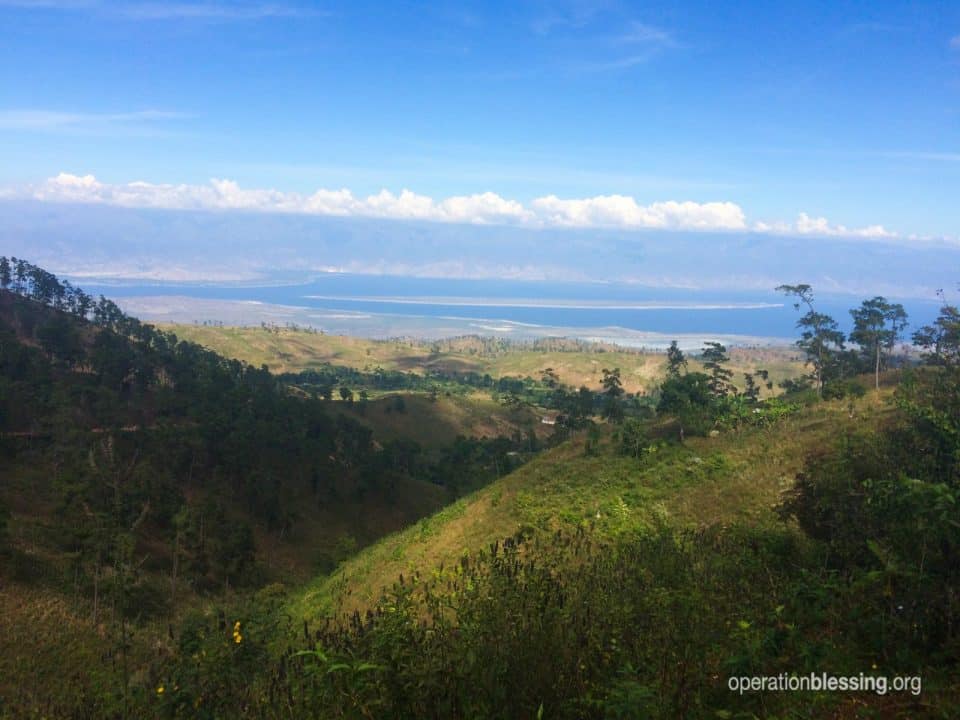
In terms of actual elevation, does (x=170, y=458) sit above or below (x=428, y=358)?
below

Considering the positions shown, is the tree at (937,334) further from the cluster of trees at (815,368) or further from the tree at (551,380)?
the tree at (551,380)

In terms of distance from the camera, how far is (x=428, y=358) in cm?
16625

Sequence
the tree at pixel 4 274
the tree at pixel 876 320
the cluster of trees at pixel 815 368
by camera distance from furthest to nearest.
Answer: the tree at pixel 4 274, the tree at pixel 876 320, the cluster of trees at pixel 815 368

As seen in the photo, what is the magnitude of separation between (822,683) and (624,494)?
13535mm

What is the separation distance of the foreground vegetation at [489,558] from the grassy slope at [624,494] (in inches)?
5.7

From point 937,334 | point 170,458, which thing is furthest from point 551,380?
point 170,458

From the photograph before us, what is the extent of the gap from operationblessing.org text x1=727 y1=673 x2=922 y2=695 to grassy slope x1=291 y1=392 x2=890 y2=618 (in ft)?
29.6

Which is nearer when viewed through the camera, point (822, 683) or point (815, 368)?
point (822, 683)

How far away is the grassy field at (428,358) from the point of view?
146m

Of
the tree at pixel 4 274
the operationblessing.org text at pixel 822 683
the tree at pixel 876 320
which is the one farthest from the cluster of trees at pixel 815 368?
the tree at pixel 4 274

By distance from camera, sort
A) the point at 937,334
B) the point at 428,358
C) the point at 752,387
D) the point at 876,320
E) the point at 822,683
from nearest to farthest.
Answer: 1. the point at 822,683
2. the point at 937,334
3. the point at 876,320
4. the point at 752,387
5. the point at 428,358

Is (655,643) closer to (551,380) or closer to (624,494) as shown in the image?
(624,494)

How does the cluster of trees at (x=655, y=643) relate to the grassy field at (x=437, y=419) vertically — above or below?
above

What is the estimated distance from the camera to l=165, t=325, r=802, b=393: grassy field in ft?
478
